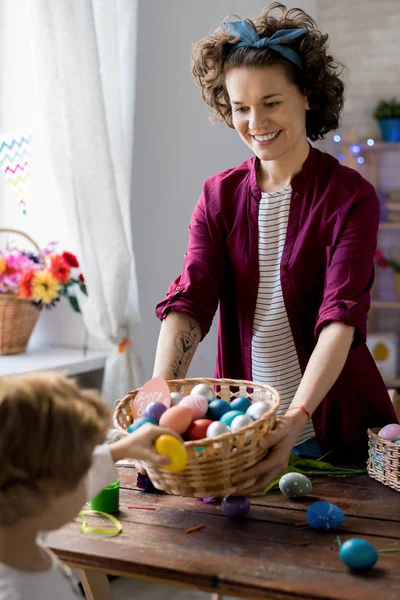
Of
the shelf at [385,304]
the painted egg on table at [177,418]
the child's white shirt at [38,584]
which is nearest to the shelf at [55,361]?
the painted egg on table at [177,418]

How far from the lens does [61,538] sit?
1.35 m

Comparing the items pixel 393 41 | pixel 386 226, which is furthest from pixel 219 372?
pixel 393 41

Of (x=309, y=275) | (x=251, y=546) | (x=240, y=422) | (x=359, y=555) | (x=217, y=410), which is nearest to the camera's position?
(x=359, y=555)

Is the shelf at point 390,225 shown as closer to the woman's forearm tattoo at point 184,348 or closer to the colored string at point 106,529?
the woman's forearm tattoo at point 184,348

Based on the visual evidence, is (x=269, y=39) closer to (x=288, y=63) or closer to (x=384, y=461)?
(x=288, y=63)

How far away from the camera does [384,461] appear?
1569 millimetres

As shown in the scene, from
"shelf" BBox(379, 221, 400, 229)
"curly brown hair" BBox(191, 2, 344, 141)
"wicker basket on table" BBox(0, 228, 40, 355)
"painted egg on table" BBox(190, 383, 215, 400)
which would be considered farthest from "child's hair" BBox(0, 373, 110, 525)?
"shelf" BBox(379, 221, 400, 229)

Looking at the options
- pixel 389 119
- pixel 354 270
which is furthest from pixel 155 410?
pixel 389 119

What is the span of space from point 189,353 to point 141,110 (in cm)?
194

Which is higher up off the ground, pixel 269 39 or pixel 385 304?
pixel 269 39

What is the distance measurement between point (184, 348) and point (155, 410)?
0.48m

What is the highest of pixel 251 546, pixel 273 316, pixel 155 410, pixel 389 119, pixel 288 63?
pixel 389 119

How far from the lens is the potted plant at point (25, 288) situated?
3.01 metres

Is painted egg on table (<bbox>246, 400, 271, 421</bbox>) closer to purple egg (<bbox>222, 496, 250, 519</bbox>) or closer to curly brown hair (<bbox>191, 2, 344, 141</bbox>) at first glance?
purple egg (<bbox>222, 496, 250, 519</bbox>)
